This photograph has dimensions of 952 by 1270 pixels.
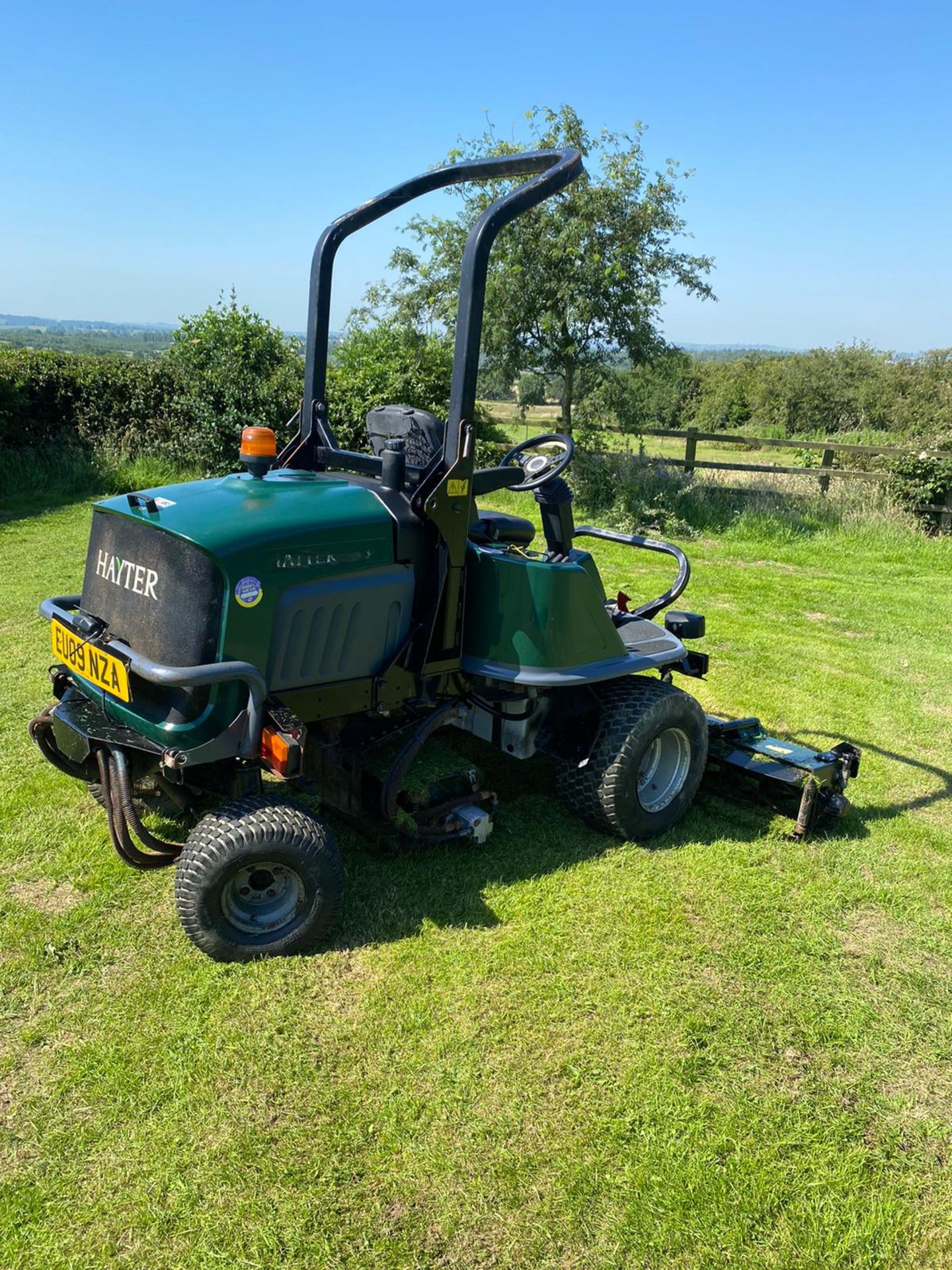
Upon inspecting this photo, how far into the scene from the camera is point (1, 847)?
151 inches

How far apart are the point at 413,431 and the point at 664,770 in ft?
6.55

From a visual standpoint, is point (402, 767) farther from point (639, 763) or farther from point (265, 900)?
point (639, 763)

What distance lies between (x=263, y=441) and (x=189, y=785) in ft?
4.48

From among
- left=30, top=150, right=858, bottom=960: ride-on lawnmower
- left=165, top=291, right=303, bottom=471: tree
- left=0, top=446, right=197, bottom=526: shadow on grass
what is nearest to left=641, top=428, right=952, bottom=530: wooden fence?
left=165, top=291, right=303, bottom=471: tree

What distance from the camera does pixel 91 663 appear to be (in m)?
3.33

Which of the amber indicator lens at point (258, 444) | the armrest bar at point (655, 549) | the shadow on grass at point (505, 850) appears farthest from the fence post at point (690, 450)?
the amber indicator lens at point (258, 444)

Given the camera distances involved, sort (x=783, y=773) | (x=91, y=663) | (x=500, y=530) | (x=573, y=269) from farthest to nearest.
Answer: (x=573, y=269) < (x=500, y=530) < (x=783, y=773) < (x=91, y=663)

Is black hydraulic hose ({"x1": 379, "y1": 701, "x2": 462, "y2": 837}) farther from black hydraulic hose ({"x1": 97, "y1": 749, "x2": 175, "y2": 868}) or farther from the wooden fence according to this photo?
the wooden fence

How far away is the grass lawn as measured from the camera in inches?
90.8

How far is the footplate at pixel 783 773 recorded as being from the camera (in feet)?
13.9

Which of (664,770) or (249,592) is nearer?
(249,592)

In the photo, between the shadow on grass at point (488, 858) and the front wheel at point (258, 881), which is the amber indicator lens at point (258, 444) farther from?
the shadow on grass at point (488, 858)

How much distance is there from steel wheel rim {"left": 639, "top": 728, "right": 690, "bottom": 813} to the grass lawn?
0.67ft

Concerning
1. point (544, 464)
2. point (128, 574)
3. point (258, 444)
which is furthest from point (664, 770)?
point (128, 574)
